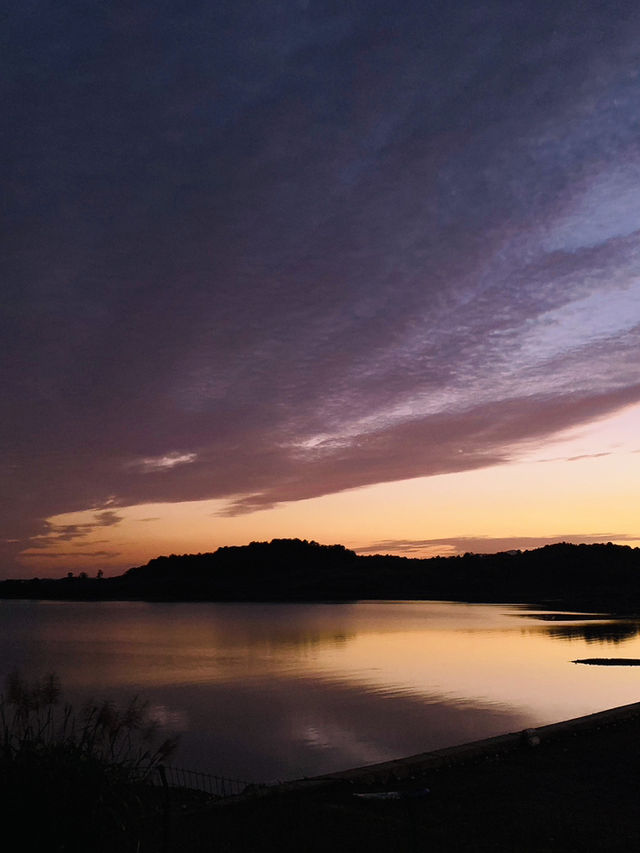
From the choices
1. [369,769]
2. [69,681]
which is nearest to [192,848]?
[369,769]

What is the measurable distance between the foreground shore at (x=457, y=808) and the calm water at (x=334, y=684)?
9108mm

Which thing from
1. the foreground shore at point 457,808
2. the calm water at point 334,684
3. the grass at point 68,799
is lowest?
the calm water at point 334,684

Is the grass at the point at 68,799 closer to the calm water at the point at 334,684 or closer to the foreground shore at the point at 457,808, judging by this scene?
the foreground shore at the point at 457,808

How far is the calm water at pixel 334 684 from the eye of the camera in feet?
85.0

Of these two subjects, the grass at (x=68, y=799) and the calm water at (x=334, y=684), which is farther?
the calm water at (x=334, y=684)

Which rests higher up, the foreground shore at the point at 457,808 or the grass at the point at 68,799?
the grass at the point at 68,799

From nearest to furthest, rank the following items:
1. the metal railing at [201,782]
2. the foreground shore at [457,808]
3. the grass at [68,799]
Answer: the grass at [68,799] < the foreground shore at [457,808] < the metal railing at [201,782]

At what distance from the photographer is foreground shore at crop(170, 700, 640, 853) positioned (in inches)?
370

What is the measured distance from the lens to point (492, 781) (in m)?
12.6

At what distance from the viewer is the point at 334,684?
42219 millimetres

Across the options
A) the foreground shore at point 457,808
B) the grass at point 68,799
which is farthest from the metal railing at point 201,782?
the grass at point 68,799

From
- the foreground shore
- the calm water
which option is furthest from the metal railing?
the foreground shore

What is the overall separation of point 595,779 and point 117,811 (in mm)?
8817

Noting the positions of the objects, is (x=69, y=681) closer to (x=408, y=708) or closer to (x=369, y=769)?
(x=408, y=708)
